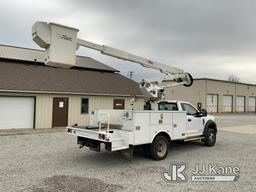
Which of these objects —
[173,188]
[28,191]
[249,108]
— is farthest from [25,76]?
[249,108]

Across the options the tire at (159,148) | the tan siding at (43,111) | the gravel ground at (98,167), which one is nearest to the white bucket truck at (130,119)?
the tire at (159,148)

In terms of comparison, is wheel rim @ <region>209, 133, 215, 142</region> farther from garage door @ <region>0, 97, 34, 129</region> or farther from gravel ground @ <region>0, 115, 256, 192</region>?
garage door @ <region>0, 97, 34, 129</region>

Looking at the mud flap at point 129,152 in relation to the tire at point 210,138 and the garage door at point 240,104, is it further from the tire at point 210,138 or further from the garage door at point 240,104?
the garage door at point 240,104

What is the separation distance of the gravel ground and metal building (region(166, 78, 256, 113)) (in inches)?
1246

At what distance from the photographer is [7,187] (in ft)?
18.5

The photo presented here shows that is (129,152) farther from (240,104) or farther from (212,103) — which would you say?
(240,104)

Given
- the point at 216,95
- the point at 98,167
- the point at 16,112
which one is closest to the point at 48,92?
the point at 16,112

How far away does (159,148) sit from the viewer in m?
8.38

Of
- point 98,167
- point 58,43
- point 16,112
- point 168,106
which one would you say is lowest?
point 98,167

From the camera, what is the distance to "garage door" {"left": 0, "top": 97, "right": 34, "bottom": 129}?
15352mm

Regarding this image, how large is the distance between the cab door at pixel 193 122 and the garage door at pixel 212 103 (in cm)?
3348

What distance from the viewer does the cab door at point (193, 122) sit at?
32.4ft

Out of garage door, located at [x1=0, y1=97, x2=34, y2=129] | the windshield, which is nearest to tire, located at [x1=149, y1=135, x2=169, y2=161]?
the windshield

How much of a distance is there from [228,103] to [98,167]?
4364 cm
